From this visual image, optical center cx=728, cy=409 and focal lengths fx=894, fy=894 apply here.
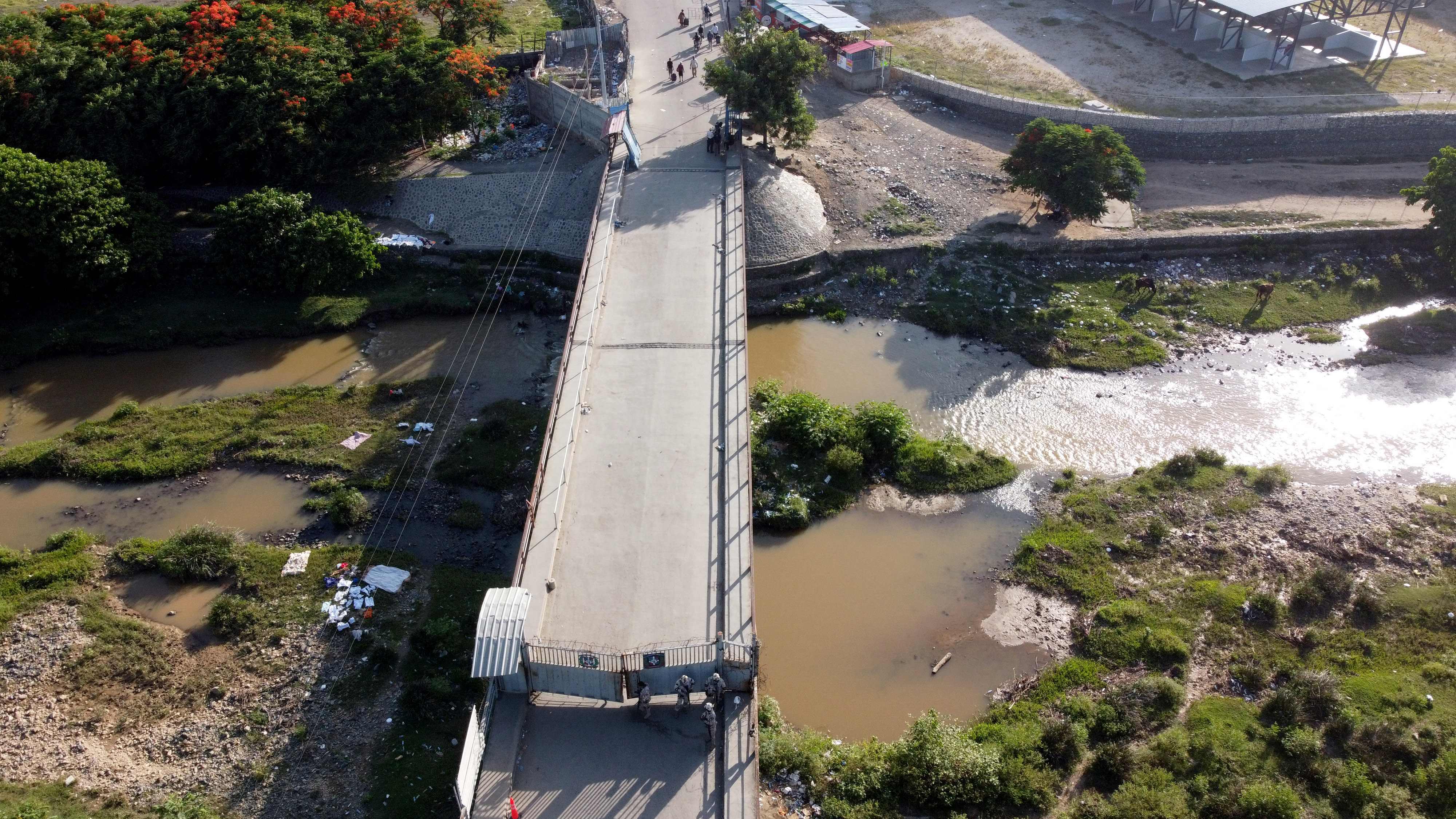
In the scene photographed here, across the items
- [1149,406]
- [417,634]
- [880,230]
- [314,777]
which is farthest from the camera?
[880,230]

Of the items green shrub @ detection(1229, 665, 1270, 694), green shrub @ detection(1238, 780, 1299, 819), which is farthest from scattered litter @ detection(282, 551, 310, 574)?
green shrub @ detection(1229, 665, 1270, 694)

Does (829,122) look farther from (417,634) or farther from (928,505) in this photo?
(417,634)

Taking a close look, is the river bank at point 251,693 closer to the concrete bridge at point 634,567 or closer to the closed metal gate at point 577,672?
the concrete bridge at point 634,567

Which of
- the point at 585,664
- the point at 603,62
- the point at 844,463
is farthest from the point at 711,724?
the point at 603,62

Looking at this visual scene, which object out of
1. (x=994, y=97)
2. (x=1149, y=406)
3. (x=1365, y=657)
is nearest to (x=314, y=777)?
(x=1365, y=657)

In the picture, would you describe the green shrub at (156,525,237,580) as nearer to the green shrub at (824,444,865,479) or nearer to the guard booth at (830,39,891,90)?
the green shrub at (824,444,865,479)
